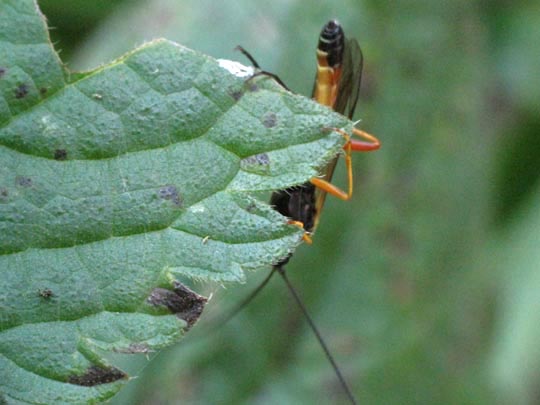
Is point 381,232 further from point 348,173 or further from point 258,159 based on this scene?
point 258,159

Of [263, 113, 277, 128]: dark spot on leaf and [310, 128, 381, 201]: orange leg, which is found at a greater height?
[263, 113, 277, 128]: dark spot on leaf

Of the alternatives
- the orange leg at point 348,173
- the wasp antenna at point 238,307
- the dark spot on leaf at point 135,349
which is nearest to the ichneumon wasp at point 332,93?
the orange leg at point 348,173

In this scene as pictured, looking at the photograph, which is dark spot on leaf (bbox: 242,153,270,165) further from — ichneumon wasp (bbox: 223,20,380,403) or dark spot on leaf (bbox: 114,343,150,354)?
ichneumon wasp (bbox: 223,20,380,403)

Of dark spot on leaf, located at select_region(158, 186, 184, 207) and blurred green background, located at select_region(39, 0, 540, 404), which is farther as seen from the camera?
blurred green background, located at select_region(39, 0, 540, 404)

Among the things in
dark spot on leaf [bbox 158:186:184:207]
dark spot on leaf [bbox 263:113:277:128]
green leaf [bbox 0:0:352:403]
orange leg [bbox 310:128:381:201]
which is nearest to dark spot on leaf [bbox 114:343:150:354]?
green leaf [bbox 0:0:352:403]

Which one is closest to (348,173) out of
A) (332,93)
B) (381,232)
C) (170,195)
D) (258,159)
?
(332,93)

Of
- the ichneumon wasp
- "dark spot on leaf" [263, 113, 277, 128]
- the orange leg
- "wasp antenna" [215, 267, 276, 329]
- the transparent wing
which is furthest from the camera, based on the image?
"wasp antenna" [215, 267, 276, 329]
